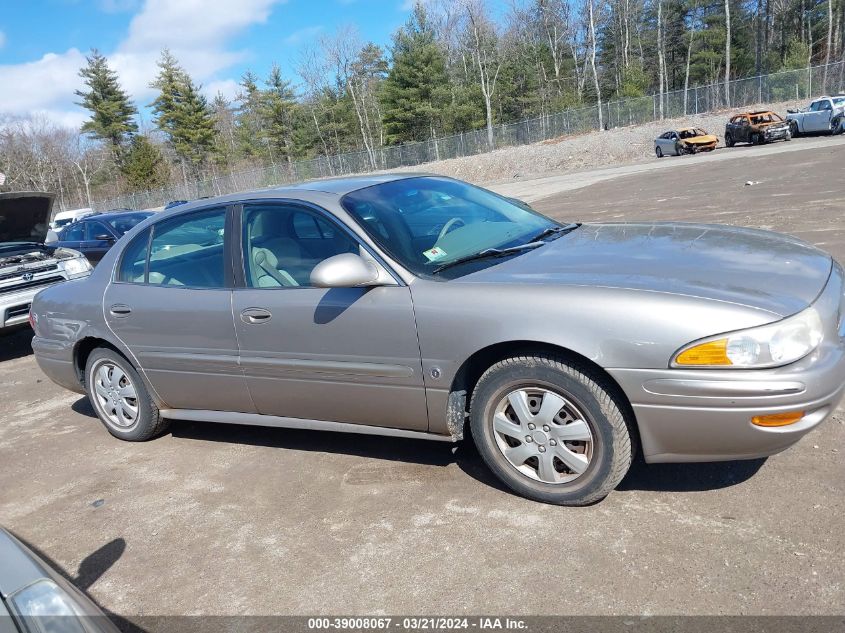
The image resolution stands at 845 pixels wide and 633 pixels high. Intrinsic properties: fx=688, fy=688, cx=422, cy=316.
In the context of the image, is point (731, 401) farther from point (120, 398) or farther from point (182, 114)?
point (182, 114)

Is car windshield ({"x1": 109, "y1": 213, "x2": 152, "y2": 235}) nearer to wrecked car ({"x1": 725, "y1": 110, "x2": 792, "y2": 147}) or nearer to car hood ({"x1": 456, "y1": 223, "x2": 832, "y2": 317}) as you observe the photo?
car hood ({"x1": 456, "y1": 223, "x2": 832, "y2": 317})

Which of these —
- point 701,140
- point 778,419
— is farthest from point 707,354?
point 701,140

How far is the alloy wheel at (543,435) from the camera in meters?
3.06

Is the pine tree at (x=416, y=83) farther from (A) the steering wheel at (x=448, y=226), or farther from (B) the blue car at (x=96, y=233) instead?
(A) the steering wheel at (x=448, y=226)

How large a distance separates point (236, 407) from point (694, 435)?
2.62 meters

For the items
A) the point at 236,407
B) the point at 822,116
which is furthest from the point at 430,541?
the point at 822,116

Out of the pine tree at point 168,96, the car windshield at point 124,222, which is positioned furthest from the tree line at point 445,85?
the car windshield at point 124,222

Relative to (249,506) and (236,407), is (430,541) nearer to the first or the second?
(249,506)

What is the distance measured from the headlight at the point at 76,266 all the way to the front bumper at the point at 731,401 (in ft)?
25.4

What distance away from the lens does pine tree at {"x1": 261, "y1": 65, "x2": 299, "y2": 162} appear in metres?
66.9

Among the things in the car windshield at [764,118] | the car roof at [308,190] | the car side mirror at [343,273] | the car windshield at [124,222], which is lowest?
the car windshield at [764,118]

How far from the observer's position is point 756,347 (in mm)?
2678

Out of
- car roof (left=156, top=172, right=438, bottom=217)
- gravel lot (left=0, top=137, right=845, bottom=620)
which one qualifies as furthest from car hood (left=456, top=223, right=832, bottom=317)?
car roof (left=156, top=172, right=438, bottom=217)

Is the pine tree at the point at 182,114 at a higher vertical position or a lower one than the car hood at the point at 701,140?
higher
